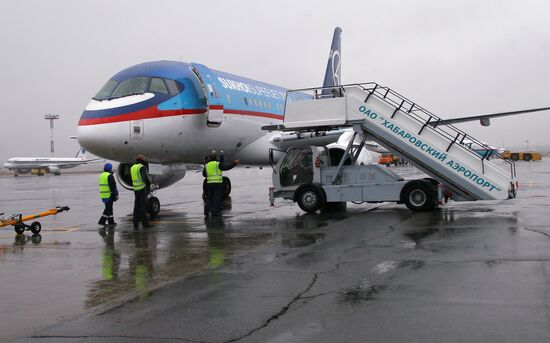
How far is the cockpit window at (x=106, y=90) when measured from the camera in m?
13.9

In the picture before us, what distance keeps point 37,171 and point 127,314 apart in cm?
8938

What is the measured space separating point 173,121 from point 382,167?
17.4 ft

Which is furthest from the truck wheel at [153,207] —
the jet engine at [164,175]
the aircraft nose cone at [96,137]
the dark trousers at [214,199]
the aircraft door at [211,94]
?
the aircraft door at [211,94]

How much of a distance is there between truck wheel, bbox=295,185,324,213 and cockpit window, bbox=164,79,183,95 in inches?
156

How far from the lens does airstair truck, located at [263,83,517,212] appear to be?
12555 millimetres

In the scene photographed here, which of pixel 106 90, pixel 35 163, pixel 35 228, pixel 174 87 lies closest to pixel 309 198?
pixel 174 87

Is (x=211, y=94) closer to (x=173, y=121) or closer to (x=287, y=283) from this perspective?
(x=173, y=121)

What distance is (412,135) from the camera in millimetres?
13078

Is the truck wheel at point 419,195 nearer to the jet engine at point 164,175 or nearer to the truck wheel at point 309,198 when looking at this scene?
the truck wheel at point 309,198

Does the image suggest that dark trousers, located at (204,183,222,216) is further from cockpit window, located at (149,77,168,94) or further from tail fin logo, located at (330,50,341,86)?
tail fin logo, located at (330,50,341,86)

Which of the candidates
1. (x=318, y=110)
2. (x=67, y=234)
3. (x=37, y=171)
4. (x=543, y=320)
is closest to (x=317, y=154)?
(x=318, y=110)

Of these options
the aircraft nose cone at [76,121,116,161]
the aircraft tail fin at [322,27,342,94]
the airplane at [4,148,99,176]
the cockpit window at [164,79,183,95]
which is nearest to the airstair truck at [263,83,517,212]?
the cockpit window at [164,79,183,95]

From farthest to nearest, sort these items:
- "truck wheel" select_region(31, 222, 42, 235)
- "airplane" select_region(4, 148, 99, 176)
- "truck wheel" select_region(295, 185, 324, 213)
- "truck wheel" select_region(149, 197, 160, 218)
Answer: "airplane" select_region(4, 148, 99, 176), "truck wheel" select_region(149, 197, 160, 218), "truck wheel" select_region(295, 185, 324, 213), "truck wheel" select_region(31, 222, 42, 235)

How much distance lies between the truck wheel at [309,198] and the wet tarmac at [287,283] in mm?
2042
